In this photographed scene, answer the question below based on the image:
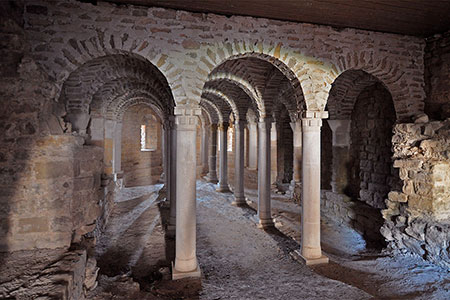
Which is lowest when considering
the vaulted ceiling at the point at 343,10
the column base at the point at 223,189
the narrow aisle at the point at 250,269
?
the narrow aisle at the point at 250,269

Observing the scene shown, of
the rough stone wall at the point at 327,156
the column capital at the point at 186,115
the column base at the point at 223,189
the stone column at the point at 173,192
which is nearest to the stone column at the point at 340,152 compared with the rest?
the rough stone wall at the point at 327,156

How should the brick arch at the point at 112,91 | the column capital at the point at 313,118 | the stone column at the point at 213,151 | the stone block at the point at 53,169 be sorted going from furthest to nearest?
the stone column at the point at 213,151
the brick arch at the point at 112,91
the column capital at the point at 313,118
the stone block at the point at 53,169

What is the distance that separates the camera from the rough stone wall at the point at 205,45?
165 inches

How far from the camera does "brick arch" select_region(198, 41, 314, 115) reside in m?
4.72

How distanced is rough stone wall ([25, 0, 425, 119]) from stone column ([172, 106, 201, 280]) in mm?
393

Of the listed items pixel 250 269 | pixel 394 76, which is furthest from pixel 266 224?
pixel 394 76

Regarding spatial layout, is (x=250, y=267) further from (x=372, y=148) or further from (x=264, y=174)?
(x=372, y=148)

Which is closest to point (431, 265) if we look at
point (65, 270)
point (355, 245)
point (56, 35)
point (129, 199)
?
point (355, 245)

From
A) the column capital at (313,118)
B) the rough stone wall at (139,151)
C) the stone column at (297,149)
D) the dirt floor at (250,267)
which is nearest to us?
the dirt floor at (250,267)

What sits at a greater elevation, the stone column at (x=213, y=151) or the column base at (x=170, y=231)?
the stone column at (x=213, y=151)

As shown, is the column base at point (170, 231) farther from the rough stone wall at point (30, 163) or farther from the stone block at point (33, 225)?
the stone block at point (33, 225)

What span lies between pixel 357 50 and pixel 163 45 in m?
3.92

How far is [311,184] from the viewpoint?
532 cm

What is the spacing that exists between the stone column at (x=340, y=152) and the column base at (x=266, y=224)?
3.19 metres
